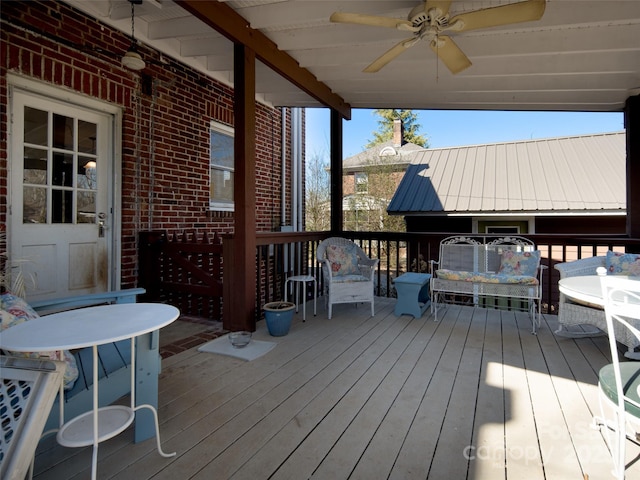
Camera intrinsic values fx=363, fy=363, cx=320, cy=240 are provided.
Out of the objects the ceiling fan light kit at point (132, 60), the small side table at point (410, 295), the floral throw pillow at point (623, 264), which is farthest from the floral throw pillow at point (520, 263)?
the ceiling fan light kit at point (132, 60)

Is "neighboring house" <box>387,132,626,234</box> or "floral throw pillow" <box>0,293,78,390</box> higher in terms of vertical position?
"neighboring house" <box>387,132,626,234</box>

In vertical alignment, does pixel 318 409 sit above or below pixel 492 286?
below

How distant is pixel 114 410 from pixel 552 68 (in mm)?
4598

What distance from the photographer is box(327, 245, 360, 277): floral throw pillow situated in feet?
14.2

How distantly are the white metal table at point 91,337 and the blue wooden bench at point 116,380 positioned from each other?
0.08 metres

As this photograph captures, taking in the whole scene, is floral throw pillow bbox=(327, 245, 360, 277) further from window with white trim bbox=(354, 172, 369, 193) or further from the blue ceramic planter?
window with white trim bbox=(354, 172, 369, 193)

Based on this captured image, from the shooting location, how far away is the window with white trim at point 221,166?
5.00 m

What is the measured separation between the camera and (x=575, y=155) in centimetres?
881

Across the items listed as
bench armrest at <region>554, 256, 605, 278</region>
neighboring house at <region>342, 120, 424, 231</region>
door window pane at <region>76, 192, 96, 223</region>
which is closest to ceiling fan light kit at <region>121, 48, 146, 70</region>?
door window pane at <region>76, 192, 96, 223</region>

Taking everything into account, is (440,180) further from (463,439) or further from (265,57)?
(463,439)

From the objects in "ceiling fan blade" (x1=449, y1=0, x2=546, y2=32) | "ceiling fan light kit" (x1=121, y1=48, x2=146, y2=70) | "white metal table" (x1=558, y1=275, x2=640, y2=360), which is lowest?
"white metal table" (x1=558, y1=275, x2=640, y2=360)

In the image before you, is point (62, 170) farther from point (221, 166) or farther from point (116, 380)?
point (116, 380)

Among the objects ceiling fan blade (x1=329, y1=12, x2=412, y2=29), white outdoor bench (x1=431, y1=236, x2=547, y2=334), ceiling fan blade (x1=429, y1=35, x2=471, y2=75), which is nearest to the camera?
ceiling fan blade (x1=329, y1=12, x2=412, y2=29)

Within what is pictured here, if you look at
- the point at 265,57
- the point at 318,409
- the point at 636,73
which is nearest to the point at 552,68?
the point at 636,73
